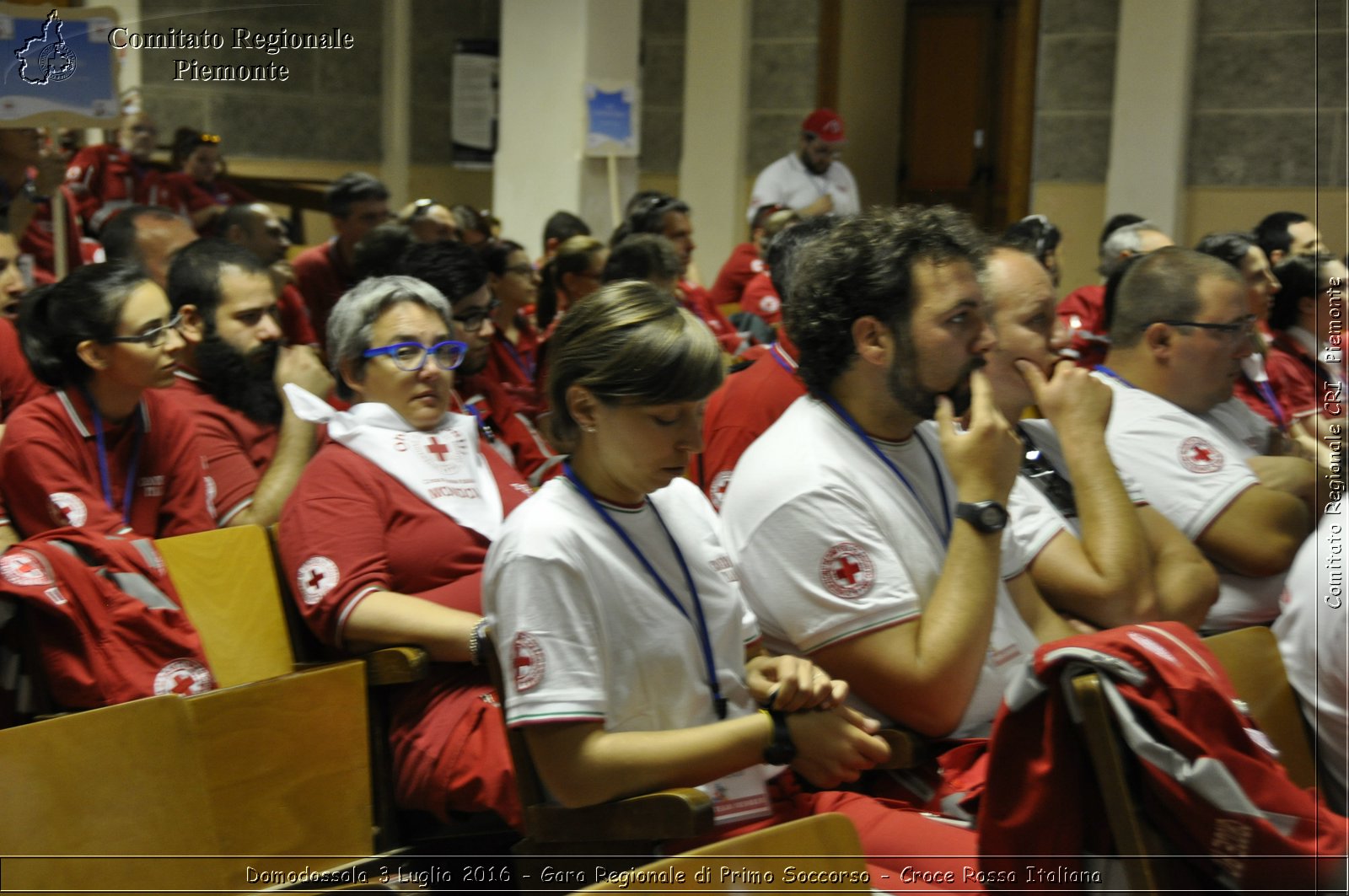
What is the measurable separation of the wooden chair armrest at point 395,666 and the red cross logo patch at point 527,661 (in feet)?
2.10

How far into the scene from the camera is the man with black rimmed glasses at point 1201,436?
2539mm

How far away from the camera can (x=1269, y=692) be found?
1676mm

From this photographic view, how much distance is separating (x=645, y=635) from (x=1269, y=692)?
804 millimetres

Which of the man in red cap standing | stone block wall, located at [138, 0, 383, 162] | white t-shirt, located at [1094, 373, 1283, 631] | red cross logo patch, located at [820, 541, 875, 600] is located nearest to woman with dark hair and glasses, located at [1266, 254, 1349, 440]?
white t-shirt, located at [1094, 373, 1283, 631]

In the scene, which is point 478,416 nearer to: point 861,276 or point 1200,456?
point 861,276

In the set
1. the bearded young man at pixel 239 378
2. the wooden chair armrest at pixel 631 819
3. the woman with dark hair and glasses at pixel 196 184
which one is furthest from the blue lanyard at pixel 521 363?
the woman with dark hair and glasses at pixel 196 184

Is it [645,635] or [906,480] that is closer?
[645,635]

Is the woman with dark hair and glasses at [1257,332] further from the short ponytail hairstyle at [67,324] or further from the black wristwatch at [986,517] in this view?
the short ponytail hairstyle at [67,324]

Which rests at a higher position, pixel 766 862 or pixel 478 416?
pixel 478 416

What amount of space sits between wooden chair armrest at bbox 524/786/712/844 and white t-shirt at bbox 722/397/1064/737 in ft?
1.22

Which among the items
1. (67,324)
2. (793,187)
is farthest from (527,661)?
(793,187)

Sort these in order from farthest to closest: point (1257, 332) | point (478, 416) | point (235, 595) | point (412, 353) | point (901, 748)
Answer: point (1257, 332) → point (478, 416) → point (412, 353) → point (235, 595) → point (901, 748)

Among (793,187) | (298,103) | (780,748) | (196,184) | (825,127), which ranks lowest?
(780,748)

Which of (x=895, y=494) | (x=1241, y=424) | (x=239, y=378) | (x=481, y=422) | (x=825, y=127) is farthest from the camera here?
(x=825, y=127)
